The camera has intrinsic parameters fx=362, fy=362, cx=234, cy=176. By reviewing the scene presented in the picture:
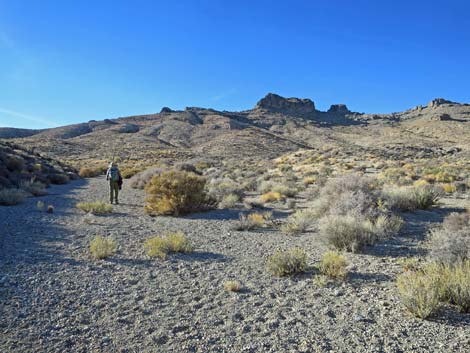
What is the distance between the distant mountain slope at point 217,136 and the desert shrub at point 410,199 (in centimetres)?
4454

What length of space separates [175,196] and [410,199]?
8.02 meters

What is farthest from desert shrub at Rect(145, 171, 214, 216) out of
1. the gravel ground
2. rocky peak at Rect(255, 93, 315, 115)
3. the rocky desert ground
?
rocky peak at Rect(255, 93, 315, 115)

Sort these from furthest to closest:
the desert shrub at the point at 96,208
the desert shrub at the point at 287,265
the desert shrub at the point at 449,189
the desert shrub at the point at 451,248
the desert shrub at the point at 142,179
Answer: the desert shrub at the point at 142,179 < the desert shrub at the point at 449,189 < the desert shrub at the point at 96,208 < the desert shrub at the point at 287,265 < the desert shrub at the point at 451,248

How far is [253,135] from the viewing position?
287ft

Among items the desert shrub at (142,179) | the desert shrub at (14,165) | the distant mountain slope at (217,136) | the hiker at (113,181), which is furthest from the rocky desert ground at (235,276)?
the distant mountain slope at (217,136)

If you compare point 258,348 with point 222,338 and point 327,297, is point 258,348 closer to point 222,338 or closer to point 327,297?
point 222,338

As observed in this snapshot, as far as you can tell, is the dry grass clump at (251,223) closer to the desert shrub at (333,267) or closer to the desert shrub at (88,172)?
the desert shrub at (333,267)

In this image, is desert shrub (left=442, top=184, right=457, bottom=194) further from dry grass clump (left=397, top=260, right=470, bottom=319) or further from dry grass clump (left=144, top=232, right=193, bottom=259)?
dry grass clump (left=144, top=232, right=193, bottom=259)

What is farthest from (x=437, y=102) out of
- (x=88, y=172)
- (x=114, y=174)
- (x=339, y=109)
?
(x=114, y=174)

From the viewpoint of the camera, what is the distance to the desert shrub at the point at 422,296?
14.5 feet

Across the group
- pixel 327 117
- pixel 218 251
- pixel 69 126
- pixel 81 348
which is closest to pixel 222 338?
pixel 81 348

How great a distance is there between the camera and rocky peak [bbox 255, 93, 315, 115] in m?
153

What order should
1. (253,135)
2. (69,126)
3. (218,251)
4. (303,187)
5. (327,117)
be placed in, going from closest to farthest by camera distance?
(218,251)
(303,187)
(253,135)
(69,126)
(327,117)

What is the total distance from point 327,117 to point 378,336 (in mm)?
151412
